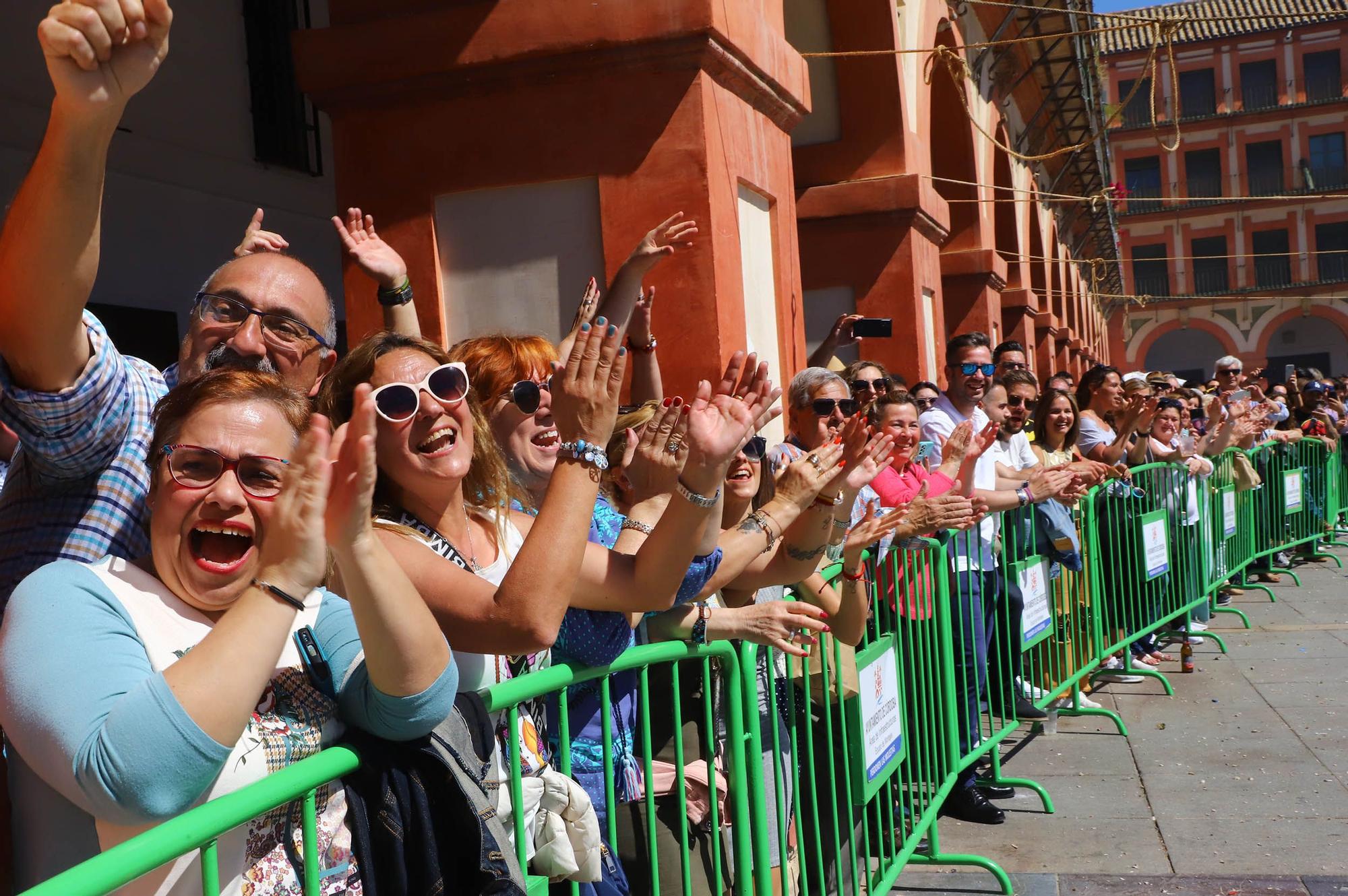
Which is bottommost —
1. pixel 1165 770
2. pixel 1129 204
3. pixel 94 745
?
pixel 1165 770

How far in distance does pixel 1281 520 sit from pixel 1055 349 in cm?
1146

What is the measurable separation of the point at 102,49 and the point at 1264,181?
58548mm

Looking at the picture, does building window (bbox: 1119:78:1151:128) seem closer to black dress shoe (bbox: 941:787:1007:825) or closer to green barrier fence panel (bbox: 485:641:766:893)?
black dress shoe (bbox: 941:787:1007:825)

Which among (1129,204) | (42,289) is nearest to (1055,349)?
(42,289)

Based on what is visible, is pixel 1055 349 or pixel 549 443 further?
pixel 1055 349

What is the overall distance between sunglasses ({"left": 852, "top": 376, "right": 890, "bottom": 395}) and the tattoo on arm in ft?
8.04

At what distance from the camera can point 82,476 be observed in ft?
7.17

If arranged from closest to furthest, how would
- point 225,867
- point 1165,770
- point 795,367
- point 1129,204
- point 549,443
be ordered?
point 225,867, point 549,443, point 1165,770, point 795,367, point 1129,204

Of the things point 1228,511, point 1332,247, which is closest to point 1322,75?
point 1332,247

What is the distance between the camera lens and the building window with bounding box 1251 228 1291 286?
169 feet

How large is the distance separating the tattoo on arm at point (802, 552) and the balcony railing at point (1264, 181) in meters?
55.3

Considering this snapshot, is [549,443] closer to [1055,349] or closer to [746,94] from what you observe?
[746,94]

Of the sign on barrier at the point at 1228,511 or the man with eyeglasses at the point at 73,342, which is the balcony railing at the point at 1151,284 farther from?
the man with eyeglasses at the point at 73,342

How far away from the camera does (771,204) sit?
615 centimetres
